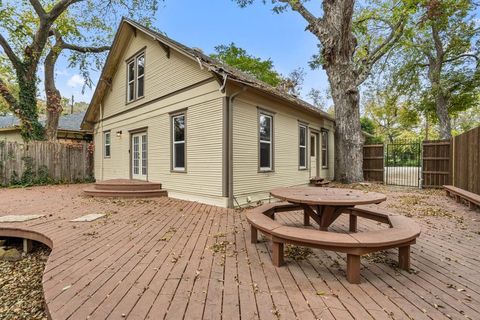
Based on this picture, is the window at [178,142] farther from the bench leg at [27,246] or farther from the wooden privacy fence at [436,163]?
the wooden privacy fence at [436,163]

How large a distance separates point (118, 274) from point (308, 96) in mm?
33080

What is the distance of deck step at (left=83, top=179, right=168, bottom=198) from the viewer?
7930 mm

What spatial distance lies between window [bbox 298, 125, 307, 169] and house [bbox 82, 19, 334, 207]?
40 mm

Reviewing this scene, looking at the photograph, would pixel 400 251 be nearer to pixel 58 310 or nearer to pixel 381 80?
pixel 58 310

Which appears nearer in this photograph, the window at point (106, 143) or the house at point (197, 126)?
the house at point (197, 126)

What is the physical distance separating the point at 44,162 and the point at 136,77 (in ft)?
20.1

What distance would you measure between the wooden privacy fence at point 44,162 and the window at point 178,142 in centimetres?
745

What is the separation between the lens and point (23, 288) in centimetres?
316

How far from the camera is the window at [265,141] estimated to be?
7711 millimetres

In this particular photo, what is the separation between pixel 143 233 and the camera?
4168mm

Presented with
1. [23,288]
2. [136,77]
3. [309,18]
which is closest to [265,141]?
[136,77]

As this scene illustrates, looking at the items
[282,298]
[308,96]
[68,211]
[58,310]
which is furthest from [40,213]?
[308,96]

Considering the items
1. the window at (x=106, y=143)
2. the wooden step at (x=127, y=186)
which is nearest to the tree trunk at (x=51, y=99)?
the window at (x=106, y=143)

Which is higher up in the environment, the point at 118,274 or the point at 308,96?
the point at 308,96
